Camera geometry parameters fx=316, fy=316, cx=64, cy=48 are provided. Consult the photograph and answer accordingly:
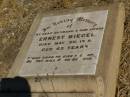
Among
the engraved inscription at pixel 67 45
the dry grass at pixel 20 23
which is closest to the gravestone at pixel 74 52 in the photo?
the engraved inscription at pixel 67 45

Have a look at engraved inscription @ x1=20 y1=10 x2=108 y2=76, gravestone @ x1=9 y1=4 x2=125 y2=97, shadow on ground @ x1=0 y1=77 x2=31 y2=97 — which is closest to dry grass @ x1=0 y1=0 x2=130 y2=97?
gravestone @ x1=9 y1=4 x2=125 y2=97

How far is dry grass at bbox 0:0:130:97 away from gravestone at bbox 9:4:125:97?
176 mm

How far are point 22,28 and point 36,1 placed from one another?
0.72 meters

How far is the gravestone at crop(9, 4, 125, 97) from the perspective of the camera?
3381 millimetres

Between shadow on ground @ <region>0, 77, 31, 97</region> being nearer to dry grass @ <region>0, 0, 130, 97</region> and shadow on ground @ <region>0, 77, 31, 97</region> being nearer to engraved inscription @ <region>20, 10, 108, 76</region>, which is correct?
engraved inscription @ <region>20, 10, 108, 76</region>

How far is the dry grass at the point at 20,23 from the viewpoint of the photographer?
14.2ft

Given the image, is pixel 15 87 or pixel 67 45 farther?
pixel 67 45

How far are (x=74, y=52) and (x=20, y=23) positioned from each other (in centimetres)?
182

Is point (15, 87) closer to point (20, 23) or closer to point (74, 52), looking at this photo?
point (74, 52)

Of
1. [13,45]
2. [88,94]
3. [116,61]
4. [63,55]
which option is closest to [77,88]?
[88,94]

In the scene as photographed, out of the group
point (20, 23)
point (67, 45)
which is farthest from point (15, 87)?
point (20, 23)

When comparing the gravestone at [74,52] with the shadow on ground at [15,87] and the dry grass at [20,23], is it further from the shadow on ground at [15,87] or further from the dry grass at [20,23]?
the dry grass at [20,23]

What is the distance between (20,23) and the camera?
5203mm

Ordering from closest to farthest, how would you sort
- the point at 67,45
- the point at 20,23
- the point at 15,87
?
the point at 15,87 → the point at 67,45 → the point at 20,23
